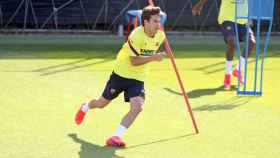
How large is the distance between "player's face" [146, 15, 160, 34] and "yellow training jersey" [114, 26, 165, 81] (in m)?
0.11

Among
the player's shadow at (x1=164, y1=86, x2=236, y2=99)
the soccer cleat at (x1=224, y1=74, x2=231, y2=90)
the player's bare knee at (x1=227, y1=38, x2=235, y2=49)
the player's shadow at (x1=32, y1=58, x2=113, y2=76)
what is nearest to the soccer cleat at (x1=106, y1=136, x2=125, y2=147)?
the player's shadow at (x1=164, y1=86, x2=236, y2=99)

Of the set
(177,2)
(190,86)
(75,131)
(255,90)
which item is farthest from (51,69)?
(177,2)

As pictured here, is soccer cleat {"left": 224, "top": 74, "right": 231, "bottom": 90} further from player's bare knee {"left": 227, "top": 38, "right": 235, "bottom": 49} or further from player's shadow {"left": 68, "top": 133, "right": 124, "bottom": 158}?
player's shadow {"left": 68, "top": 133, "right": 124, "bottom": 158}

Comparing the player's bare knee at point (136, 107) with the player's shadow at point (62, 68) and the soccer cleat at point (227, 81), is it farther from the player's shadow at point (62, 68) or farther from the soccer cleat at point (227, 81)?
the player's shadow at point (62, 68)

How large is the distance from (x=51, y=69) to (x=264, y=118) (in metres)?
4.34

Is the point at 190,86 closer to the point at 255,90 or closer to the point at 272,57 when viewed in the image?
the point at 255,90

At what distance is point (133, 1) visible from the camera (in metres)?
16.9

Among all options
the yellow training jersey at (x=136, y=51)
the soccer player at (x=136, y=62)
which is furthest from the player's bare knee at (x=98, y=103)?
the yellow training jersey at (x=136, y=51)

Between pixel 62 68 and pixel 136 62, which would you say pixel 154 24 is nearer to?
pixel 136 62

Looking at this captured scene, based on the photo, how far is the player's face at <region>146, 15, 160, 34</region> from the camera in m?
6.79

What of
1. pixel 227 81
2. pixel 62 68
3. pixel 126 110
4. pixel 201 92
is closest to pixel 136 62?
pixel 126 110

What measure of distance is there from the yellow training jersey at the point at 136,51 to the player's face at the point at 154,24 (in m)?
0.11

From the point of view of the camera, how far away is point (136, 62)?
685 cm

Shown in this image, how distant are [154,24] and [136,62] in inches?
16.1
